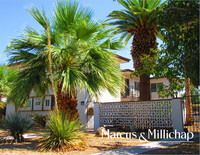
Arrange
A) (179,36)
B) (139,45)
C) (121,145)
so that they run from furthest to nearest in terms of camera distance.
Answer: (139,45) → (121,145) → (179,36)

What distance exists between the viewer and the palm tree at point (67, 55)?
28.6 ft

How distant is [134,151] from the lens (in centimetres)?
723

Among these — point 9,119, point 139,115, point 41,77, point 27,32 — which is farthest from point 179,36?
point 9,119

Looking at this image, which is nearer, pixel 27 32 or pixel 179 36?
pixel 179 36

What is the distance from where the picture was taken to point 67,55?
30.1 ft

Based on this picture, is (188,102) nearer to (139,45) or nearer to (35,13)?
(139,45)

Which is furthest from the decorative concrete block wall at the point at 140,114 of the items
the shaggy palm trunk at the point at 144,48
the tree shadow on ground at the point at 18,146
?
the tree shadow on ground at the point at 18,146

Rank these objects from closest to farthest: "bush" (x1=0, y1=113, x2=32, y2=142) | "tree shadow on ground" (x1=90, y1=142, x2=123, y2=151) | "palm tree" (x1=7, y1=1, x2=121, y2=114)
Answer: "tree shadow on ground" (x1=90, y1=142, x2=123, y2=151) → "palm tree" (x1=7, y1=1, x2=121, y2=114) → "bush" (x1=0, y1=113, x2=32, y2=142)

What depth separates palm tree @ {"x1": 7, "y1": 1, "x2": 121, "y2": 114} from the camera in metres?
8.70

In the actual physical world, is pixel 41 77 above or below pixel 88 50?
below

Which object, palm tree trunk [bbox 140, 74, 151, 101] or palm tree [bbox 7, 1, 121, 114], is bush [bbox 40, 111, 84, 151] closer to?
palm tree [bbox 7, 1, 121, 114]

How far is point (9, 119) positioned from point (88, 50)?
4.97 metres

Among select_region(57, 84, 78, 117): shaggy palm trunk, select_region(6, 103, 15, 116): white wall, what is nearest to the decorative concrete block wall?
select_region(57, 84, 78, 117): shaggy palm trunk

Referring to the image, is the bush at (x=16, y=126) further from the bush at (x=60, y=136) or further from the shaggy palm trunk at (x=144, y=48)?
the shaggy palm trunk at (x=144, y=48)
